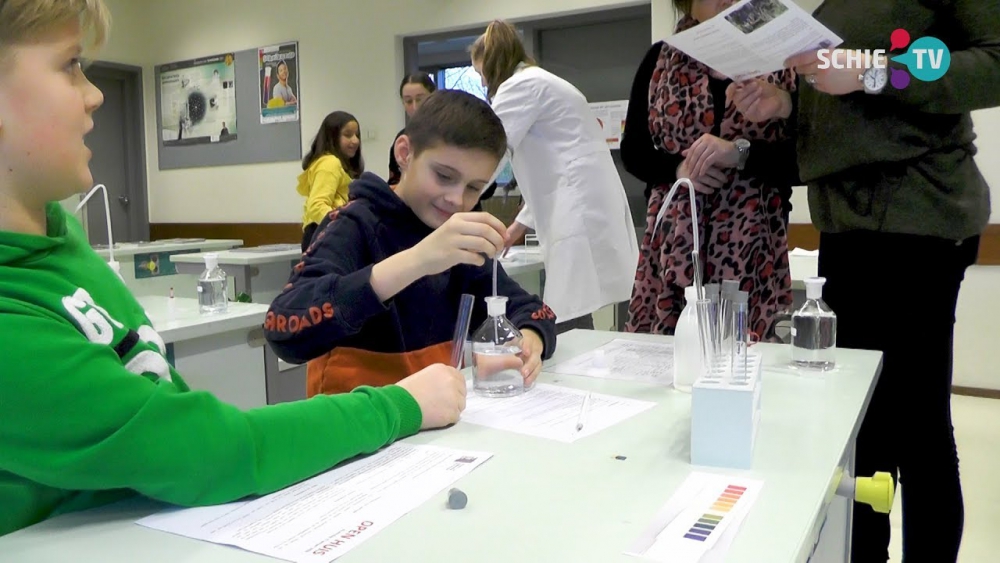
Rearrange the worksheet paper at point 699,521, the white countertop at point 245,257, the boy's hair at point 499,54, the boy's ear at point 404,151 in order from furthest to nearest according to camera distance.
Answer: the white countertop at point 245,257 < the boy's hair at point 499,54 < the boy's ear at point 404,151 < the worksheet paper at point 699,521

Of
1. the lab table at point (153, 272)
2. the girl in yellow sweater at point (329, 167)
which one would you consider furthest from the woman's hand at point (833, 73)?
the lab table at point (153, 272)

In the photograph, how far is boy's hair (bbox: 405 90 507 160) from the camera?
1.34m

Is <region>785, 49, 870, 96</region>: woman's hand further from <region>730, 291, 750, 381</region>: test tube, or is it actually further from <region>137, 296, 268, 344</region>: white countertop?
<region>137, 296, 268, 344</region>: white countertop

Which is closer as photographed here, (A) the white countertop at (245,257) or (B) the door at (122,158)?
(A) the white countertop at (245,257)

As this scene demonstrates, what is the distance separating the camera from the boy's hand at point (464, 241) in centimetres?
105

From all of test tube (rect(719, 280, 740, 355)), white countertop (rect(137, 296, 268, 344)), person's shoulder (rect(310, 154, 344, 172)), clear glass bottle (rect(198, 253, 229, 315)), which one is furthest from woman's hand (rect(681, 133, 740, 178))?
person's shoulder (rect(310, 154, 344, 172))

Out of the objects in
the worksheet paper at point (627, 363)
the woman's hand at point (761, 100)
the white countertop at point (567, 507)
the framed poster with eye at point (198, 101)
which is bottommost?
the white countertop at point (567, 507)

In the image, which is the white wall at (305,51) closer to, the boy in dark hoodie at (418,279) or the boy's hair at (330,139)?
the boy's hair at (330,139)

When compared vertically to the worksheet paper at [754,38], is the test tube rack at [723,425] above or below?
below

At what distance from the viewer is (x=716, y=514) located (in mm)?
672

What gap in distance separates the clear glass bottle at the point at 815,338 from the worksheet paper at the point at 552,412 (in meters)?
0.36

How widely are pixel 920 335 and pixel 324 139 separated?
3.66 meters

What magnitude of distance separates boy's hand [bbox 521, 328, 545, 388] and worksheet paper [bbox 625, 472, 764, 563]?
402mm

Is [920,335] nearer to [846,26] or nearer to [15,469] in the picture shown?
[846,26]
